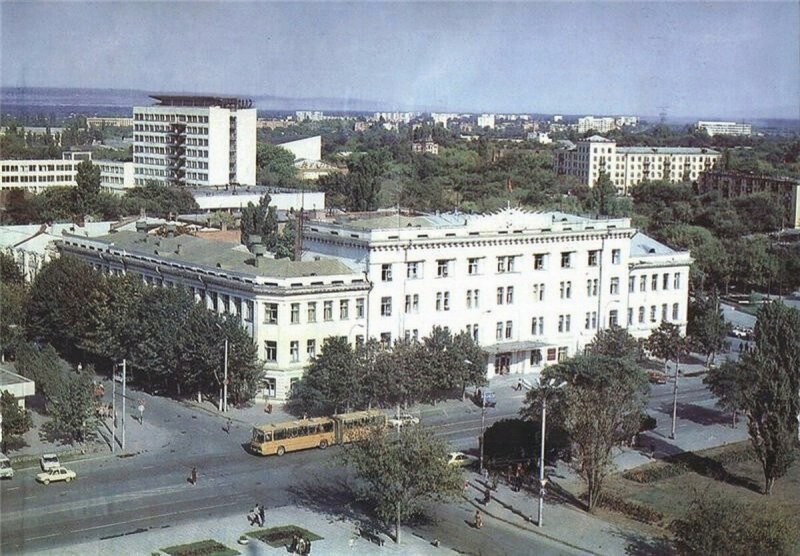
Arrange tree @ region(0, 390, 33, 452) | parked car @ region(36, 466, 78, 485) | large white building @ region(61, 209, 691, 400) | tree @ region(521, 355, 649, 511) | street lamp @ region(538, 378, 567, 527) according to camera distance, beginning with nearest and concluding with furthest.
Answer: street lamp @ region(538, 378, 567, 527)
tree @ region(521, 355, 649, 511)
parked car @ region(36, 466, 78, 485)
tree @ region(0, 390, 33, 452)
large white building @ region(61, 209, 691, 400)

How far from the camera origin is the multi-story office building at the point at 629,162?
105m

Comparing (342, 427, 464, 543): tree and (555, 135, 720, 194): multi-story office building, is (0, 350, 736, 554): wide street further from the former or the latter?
(555, 135, 720, 194): multi-story office building

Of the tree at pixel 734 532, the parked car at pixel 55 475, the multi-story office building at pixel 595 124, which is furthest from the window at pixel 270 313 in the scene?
the multi-story office building at pixel 595 124

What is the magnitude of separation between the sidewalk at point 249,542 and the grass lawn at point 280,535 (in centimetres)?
14

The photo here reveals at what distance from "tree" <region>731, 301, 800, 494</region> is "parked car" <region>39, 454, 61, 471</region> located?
52.2ft

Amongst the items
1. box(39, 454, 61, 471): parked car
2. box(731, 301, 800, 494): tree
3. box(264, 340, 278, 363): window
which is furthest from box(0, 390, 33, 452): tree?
box(731, 301, 800, 494): tree

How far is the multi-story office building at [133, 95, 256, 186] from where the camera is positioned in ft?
279

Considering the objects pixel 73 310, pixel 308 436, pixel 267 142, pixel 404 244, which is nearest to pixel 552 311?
pixel 404 244

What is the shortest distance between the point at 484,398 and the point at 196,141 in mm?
55719

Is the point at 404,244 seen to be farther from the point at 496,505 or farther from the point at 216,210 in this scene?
the point at 216,210

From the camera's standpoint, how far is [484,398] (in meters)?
34.6

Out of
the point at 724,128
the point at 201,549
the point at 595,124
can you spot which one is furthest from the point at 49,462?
the point at 595,124

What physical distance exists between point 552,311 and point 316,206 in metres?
35.3

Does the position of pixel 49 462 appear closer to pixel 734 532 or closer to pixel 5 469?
pixel 5 469
